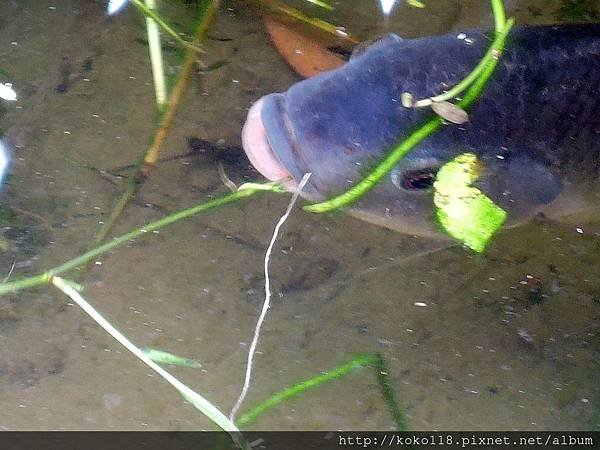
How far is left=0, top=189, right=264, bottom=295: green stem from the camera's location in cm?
154

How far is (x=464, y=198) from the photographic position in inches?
54.1

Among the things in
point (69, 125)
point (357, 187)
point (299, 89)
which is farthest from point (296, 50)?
point (69, 125)

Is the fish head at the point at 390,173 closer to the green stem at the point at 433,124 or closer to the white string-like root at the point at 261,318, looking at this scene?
the green stem at the point at 433,124

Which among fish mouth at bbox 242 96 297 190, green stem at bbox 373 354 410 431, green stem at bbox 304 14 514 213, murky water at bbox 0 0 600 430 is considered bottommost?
green stem at bbox 373 354 410 431

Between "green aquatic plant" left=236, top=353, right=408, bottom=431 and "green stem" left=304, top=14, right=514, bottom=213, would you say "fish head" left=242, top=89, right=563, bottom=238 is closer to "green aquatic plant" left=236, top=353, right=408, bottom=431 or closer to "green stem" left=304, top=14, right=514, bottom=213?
"green stem" left=304, top=14, right=514, bottom=213

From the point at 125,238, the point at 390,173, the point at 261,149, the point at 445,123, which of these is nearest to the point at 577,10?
the point at 445,123

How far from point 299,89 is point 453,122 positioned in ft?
1.19

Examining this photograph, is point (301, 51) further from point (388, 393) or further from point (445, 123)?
point (388, 393)

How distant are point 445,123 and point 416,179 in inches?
6.0

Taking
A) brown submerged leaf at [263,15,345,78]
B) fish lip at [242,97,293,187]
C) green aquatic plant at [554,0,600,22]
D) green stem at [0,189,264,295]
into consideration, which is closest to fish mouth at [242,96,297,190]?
fish lip at [242,97,293,187]

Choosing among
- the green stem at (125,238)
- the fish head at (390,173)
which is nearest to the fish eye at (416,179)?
the fish head at (390,173)

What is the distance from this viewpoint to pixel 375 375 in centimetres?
172

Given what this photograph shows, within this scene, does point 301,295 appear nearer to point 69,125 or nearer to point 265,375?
point 265,375

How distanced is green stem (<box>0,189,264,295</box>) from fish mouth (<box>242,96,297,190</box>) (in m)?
0.13
